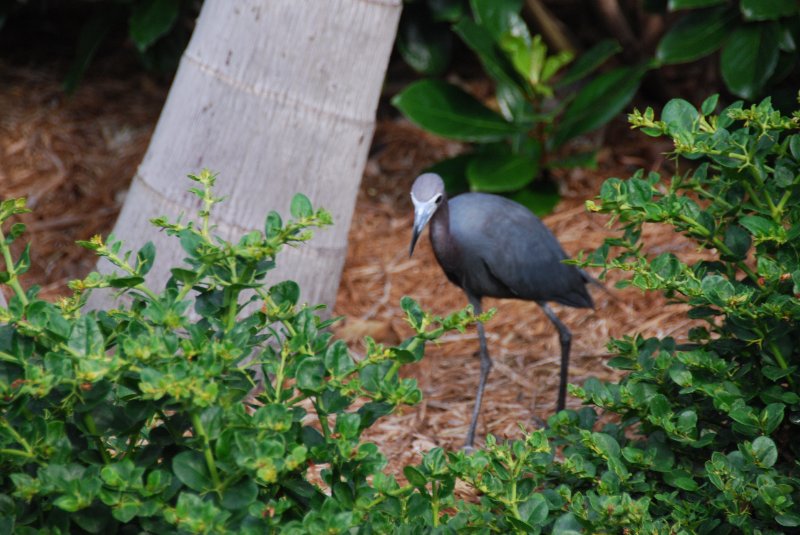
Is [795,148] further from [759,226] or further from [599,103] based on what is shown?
[599,103]

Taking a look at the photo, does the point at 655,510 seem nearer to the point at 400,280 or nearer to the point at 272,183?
the point at 272,183

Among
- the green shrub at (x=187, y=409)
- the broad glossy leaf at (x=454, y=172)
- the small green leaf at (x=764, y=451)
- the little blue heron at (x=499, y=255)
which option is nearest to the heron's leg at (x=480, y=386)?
the little blue heron at (x=499, y=255)

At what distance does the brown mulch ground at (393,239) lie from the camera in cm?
415

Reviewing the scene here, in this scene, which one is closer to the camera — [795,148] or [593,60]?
[795,148]

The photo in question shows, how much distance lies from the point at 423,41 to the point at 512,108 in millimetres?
747

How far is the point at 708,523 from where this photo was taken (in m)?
2.43

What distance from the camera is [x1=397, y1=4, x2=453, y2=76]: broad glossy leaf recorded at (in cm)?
562

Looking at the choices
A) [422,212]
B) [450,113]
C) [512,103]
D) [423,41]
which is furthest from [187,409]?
[423,41]

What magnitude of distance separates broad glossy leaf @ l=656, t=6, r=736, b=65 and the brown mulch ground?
778mm

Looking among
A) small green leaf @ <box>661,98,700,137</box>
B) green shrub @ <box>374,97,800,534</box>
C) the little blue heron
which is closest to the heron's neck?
the little blue heron

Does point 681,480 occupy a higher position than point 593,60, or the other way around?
point 593,60

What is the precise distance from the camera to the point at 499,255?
4.05 metres

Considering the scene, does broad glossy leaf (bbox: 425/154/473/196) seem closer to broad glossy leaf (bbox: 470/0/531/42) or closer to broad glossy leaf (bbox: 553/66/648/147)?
broad glossy leaf (bbox: 553/66/648/147)

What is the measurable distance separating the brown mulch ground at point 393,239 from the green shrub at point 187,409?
1544 mm
